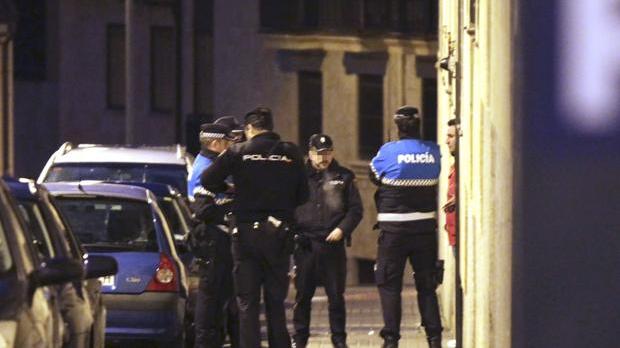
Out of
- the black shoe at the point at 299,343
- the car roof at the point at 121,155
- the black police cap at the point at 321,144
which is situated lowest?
the black shoe at the point at 299,343

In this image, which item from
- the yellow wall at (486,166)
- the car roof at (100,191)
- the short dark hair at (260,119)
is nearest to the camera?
the yellow wall at (486,166)

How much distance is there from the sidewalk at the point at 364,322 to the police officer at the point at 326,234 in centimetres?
97

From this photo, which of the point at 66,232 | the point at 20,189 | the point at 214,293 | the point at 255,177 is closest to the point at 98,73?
the point at 214,293

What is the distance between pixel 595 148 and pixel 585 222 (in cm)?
32

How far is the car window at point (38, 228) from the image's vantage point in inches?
413

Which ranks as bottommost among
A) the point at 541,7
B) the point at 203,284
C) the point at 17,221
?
the point at 203,284

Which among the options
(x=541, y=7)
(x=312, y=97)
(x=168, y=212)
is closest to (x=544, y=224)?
(x=541, y=7)

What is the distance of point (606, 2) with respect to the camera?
8.69m

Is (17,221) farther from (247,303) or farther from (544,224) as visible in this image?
(247,303)

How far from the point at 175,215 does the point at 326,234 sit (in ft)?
5.14

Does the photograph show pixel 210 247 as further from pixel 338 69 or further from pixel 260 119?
pixel 338 69

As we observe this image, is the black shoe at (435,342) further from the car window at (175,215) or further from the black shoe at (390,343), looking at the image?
the car window at (175,215)

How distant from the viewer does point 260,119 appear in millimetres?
13953

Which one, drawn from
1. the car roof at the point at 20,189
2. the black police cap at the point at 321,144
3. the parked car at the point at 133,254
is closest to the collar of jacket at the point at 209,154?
the parked car at the point at 133,254
